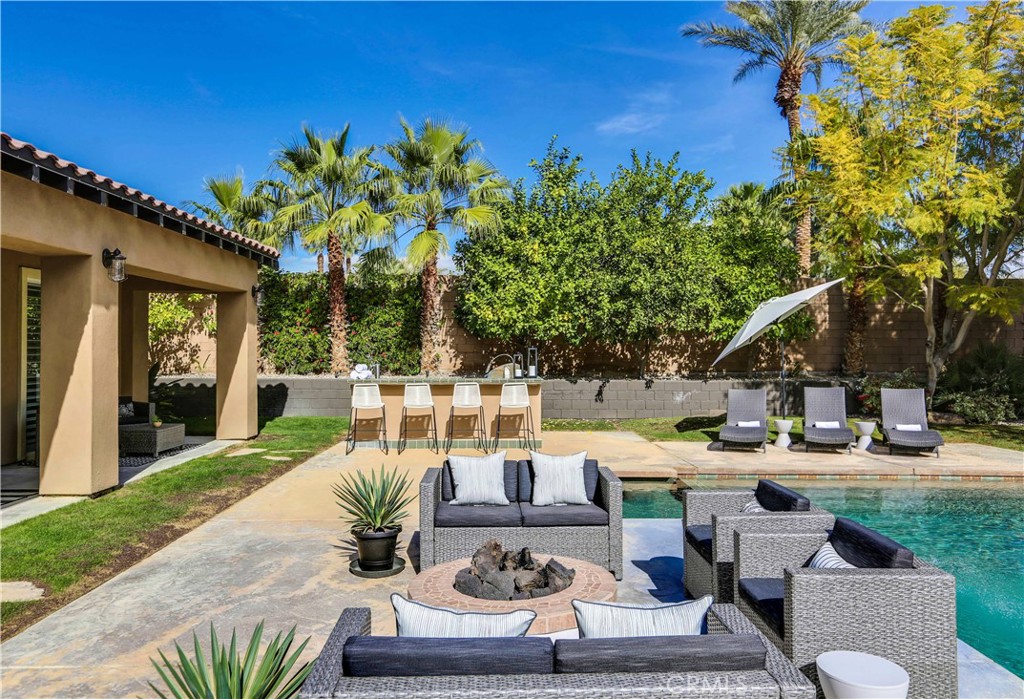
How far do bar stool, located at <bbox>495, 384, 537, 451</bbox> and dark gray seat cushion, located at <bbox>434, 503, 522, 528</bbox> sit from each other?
5615 mm

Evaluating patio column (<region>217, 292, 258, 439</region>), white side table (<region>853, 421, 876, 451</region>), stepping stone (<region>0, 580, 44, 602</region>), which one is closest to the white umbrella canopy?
white side table (<region>853, 421, 876, 451</region>)

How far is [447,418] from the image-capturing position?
36.8 ft

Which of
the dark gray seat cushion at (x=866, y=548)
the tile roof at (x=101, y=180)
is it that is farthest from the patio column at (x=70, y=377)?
the dark gray seat cushion at (x=866, y=548)

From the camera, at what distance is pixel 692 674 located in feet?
6.72

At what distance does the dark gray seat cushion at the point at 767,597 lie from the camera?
3152 mm

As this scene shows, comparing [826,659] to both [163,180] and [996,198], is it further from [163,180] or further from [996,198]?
[163,180]

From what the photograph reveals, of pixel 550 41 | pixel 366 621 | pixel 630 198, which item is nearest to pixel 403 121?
pixel 550 41

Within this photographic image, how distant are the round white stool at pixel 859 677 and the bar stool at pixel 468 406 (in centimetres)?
823

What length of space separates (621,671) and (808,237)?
52.7 feet

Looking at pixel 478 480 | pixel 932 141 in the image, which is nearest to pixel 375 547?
pixel 478 480

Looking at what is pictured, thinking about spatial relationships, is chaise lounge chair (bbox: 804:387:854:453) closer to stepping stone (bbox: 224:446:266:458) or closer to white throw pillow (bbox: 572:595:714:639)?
stepping stone (bbox: 224:446:266:458)

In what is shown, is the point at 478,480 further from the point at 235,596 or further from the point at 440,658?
the point at 440,658

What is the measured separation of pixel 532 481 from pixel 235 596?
2.32 metres

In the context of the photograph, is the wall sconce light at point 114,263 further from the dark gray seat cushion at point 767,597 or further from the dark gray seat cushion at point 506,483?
the dark gray seat cushion at point 767,597
